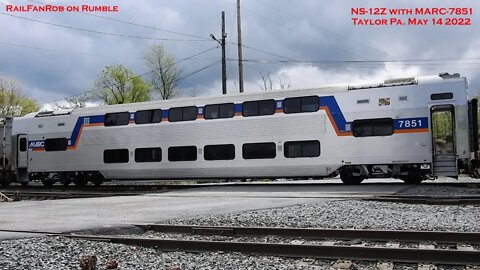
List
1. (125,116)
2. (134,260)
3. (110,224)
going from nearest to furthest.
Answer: (134,260) → (110,224) → (125,116)

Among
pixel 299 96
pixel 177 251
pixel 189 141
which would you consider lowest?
pixel 177 251

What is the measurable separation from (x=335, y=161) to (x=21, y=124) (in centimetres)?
1755

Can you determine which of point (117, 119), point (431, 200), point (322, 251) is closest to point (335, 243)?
point (322, 251)

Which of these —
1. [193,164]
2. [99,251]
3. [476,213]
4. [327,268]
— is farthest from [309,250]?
[193,164]

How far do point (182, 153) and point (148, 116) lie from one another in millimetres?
2571

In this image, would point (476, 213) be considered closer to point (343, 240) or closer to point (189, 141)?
point (343, 240)

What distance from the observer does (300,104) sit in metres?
20.1

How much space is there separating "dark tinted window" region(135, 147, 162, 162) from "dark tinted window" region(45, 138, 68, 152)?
15.0 ft

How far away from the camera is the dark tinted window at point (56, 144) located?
25094 mm

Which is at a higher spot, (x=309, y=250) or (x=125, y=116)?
(x=125, y=116)

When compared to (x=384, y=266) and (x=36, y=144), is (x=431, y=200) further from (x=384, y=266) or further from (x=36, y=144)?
(x=36, y=144)

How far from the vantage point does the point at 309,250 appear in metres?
6.91

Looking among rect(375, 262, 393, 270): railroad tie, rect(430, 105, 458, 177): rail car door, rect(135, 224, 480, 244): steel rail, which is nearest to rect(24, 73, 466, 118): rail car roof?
rect(430, 105, 458, 177): rail car door

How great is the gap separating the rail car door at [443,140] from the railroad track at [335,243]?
1118 centimetres
